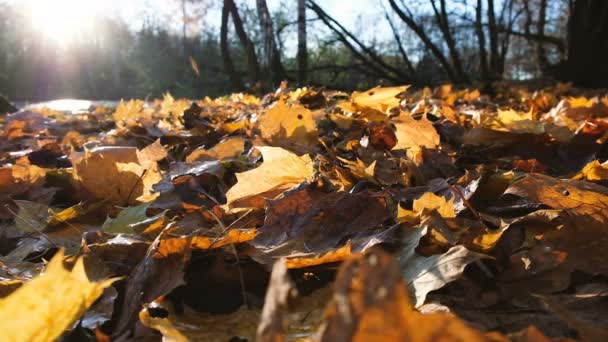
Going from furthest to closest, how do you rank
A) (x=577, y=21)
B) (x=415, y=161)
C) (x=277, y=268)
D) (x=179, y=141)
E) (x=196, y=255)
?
(x=577, y=21), (x=179, y=141), (x=415, y=161), (x=196, y=255), (x=277, y=268)

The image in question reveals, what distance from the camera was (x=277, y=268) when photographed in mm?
261

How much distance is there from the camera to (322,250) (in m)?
0.68

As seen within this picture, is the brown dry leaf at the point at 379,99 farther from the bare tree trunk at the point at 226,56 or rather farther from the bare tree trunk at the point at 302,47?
the bare tree trunk at the point at 226,56

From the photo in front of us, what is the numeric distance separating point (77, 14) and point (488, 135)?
37.6m

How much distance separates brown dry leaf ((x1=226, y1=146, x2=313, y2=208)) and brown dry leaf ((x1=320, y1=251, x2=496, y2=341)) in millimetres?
621

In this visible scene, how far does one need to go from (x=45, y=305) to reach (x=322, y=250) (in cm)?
38

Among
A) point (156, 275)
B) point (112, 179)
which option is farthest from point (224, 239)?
point (112, 179)

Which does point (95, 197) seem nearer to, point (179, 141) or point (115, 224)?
point (115, 224)

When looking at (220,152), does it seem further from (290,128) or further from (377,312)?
(377,312)

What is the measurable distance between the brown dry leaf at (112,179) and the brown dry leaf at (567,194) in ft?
2.53

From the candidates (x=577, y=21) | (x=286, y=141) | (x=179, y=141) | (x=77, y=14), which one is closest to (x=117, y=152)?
(x=286, y=141)

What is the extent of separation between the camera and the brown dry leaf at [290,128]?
1324 millimetres

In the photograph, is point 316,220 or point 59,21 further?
point 59,21

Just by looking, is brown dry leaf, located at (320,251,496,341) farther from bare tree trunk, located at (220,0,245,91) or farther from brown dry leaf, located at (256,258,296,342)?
bare tree trunk, located at (220,0,245,91)
